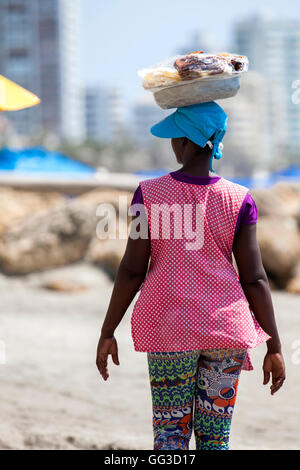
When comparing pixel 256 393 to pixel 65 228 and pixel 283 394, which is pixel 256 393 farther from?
pixel 65 228

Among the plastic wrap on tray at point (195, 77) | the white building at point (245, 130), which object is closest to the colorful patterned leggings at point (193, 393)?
the plastic wrap on tray at point (195, 77)

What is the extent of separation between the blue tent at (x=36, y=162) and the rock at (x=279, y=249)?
5829 mm

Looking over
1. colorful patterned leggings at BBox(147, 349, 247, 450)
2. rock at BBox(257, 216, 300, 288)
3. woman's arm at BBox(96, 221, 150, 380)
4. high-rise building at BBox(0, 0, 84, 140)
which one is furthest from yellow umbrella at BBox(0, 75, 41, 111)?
high-rise building at BBox(0, 0, 84, 140)

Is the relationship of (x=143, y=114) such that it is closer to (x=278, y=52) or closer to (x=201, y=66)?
(x=278, y=52)

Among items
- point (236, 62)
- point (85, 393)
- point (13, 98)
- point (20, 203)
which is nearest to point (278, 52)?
point (20, 203)

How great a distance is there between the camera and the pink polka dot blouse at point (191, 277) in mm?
2068

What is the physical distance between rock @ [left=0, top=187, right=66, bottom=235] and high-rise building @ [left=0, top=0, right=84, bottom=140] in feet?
361

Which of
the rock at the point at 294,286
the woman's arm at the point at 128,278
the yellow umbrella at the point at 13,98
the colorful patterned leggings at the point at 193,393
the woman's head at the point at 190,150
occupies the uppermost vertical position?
the woman's head at the point at 190,150

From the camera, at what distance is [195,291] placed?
2.08 m

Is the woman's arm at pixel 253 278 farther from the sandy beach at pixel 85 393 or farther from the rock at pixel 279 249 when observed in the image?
the rock at pixel 279 249

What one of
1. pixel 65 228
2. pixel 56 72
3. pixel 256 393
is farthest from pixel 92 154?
pixel 256 393

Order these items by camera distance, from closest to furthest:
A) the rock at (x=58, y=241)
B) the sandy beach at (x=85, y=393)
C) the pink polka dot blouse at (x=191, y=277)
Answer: the pink polka dot blouse at (x=191, y=277)
the sandy beach at (x=85, y=393)
the rock at (x=58, y=241)

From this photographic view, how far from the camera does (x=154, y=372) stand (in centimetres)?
213

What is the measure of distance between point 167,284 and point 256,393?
8.91ft
